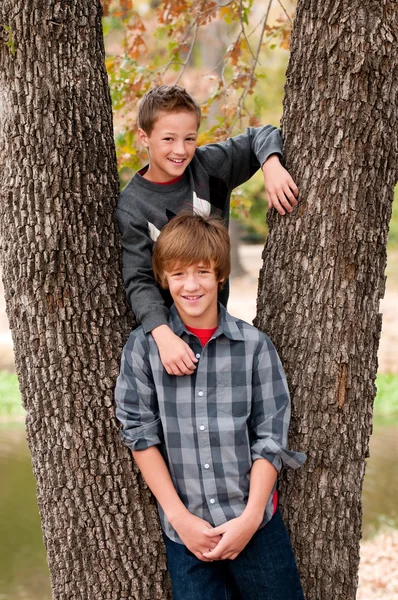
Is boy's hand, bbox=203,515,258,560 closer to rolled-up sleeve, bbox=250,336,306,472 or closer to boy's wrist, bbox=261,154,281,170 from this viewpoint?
rolled-up sleeve, bbox=250,336,306,472

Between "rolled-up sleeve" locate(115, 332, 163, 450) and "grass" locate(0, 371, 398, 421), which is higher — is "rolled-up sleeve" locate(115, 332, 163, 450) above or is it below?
above

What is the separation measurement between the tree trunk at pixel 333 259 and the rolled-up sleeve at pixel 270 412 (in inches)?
4.7

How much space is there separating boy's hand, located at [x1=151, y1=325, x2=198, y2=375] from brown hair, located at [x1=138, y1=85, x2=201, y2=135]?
0.85 metres

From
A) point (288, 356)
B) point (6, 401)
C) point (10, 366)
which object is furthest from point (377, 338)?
point (10, 366)

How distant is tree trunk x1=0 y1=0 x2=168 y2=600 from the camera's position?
7.45 ft

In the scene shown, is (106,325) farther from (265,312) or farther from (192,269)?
(265,312)

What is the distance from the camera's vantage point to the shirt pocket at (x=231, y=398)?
7.19 ft

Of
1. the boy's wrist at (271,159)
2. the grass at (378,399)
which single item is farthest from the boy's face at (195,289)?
the grass at (378,399)

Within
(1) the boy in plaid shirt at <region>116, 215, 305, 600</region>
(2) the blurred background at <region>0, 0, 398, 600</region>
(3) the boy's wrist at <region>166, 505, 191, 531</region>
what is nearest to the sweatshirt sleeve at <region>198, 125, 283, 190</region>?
(1) the boy in plaid shirt at <region>116, 215, 305, 600</region>

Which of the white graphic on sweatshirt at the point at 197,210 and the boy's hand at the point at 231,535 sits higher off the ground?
the white graphic on sweatshirt at the point at 197,210

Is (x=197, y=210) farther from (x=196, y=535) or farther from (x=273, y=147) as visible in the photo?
(x=196, y=535)

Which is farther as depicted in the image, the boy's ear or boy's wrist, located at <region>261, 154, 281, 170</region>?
the boy's ear

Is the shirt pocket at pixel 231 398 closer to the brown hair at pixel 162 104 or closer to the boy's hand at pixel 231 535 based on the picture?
the boy's hand at pixel 231 535

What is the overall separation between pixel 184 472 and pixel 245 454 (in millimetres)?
196
